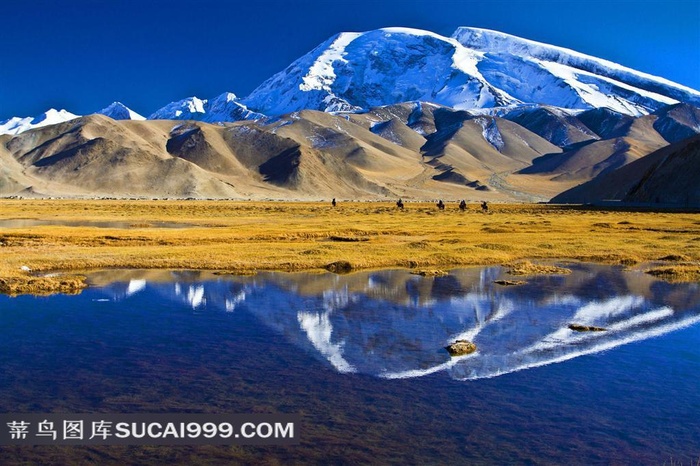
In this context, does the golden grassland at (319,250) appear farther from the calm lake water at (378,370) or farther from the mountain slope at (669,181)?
the mountain slope at (669,181)

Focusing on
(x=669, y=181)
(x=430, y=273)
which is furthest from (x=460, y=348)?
(x=669, y=181)

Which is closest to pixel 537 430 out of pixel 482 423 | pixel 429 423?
pixel 482 423

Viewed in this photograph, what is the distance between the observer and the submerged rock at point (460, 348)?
17.6m

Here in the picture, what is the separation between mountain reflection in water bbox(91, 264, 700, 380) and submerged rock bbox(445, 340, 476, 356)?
0.24 m

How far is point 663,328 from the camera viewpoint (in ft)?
70.0

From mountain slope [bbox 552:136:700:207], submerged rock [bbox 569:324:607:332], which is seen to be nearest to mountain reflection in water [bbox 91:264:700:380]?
submerged rock [bbox 569:324:607:332]

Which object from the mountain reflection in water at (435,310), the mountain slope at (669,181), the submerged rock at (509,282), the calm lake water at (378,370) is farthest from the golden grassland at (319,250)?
the mountain slope at (669,181)

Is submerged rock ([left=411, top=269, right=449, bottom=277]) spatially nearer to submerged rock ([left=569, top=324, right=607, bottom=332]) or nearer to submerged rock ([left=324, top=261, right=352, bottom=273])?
submerged rock ([left=324, top=261, right=352, bottom=273])

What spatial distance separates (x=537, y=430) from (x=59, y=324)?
51.8ft

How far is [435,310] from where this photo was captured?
23938mm

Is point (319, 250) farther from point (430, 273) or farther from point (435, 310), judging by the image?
point (435, 310)

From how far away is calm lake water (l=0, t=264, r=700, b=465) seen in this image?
1158cm

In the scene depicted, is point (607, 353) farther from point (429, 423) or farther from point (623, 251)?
point (623, 251)

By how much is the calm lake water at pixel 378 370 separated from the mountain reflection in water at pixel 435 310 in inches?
4.3
